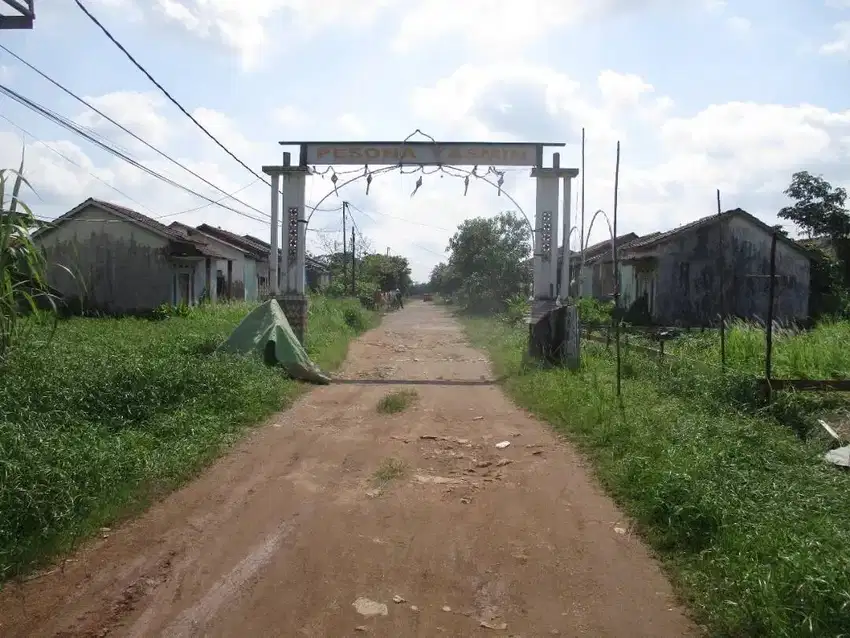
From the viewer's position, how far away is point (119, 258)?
85.3 ft

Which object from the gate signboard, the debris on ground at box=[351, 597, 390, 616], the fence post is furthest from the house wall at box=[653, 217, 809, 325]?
the debris on ground at box=[351, 597, 390, 616]

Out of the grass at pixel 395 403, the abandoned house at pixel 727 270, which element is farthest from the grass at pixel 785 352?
the abandoned house at pixel 727 270

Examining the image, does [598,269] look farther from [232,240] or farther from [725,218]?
[232,240]

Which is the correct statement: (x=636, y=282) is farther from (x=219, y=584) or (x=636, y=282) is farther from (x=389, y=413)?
(x=219, y=584)

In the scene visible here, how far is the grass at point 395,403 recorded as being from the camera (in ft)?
34.6

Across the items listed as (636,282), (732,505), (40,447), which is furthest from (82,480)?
(636,282)

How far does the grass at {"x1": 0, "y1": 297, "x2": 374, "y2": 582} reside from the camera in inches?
207

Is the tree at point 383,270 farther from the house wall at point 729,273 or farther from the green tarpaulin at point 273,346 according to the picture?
the green tarpaulin at point 273,346

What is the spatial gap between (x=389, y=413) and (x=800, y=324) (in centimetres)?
1762

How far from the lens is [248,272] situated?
3769 centimetres

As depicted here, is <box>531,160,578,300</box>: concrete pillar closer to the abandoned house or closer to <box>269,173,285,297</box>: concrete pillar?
<box>269,173,285,297</box>: concrete pillar

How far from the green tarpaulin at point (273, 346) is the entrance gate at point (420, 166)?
256 centimetres

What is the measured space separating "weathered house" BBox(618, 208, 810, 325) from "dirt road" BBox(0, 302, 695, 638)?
1738cm

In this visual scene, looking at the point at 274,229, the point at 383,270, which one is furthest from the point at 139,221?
the point at 383,270
